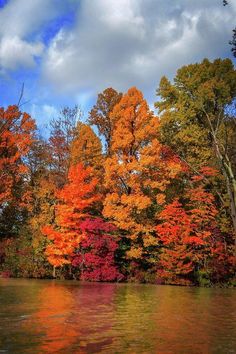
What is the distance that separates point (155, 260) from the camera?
99.2ft

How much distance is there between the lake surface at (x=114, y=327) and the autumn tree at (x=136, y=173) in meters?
13.9

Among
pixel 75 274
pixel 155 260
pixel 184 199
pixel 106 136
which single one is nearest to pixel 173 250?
pixel 155 260

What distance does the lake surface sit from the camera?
26.4 ft

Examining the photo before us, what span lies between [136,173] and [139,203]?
245 cm

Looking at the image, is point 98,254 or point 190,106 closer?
point 98,254

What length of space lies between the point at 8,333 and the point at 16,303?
594 centimetres

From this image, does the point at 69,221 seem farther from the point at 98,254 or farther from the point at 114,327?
the point at 114,327

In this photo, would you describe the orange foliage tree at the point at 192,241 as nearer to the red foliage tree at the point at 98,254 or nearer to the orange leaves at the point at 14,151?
the red foliage tree at the point at 98,254

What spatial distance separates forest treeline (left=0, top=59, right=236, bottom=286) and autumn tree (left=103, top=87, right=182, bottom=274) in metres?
0.07

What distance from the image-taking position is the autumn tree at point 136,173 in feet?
99.0

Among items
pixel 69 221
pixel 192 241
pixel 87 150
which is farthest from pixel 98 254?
pixel 87 150

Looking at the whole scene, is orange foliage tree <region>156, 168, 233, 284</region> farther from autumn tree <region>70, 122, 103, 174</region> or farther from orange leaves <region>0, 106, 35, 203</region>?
orange leaves <region>0, 106, 35, 203</region>

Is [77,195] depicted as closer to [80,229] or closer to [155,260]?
[80,229]

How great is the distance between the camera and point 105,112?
4075cm
